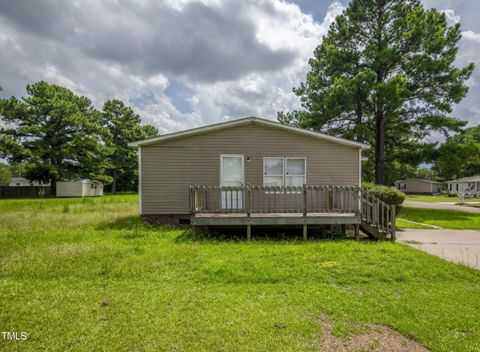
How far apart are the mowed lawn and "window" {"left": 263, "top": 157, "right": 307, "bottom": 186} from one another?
3.40m

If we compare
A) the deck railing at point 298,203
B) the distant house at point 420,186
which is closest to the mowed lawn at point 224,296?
the deck railing at point 298,203

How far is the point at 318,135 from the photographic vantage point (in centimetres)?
921

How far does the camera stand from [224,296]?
3.64 m

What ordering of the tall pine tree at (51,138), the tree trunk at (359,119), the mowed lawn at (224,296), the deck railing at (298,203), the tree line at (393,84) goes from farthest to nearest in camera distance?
the tall pine tree at (51,138)
the tree trunk at (359,119)
the tree line at (393,84)
the deck railing at (298,203)
the mowed lawn at (224,296)

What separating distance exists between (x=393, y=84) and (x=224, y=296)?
1546cm

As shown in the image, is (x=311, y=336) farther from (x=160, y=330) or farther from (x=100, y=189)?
(x=100, y=189)

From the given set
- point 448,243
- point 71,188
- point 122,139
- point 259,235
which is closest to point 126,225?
point 259,235

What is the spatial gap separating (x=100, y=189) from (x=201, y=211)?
106 ft

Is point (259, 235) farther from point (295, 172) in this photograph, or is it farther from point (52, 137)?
point (52, 137)

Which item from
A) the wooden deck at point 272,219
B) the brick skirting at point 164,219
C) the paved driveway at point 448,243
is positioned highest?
the wooden deck at point 272,219

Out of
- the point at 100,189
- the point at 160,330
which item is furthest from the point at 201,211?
the point at 100,189

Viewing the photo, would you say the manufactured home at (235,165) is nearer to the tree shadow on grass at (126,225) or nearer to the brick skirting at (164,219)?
the brick skirting at (164,219)

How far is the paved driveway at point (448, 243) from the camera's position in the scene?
18.7ft

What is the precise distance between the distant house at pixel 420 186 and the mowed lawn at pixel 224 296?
5536 centimetres
